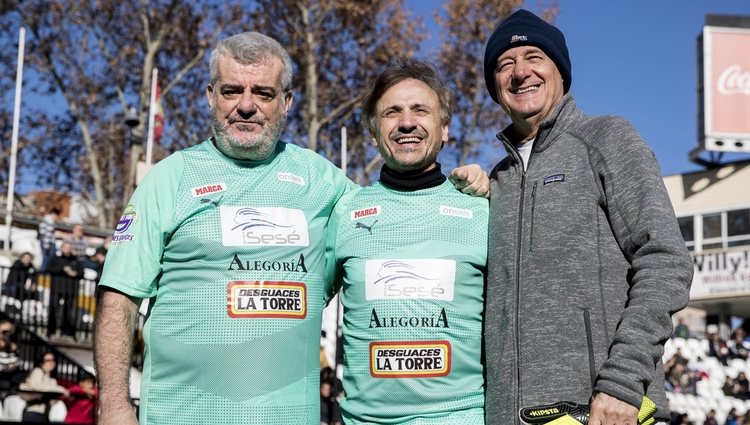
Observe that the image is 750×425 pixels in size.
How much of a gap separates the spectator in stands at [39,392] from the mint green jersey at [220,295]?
842cm

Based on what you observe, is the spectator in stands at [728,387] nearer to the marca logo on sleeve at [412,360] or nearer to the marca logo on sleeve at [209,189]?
the marca logo on sleeve at [412,360]

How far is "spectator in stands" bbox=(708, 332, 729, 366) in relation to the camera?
2208 centimetres

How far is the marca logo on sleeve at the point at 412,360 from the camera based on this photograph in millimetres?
3584

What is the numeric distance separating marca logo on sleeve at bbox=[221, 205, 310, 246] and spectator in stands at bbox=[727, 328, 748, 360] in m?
21.1

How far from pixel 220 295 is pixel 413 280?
77 cm

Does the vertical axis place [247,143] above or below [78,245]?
above

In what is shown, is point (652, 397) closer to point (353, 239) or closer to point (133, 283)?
point (353, 239)

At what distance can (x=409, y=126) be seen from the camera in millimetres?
3973

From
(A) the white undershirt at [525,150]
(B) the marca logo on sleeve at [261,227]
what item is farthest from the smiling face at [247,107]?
(A) the white undershirt at [525,150]

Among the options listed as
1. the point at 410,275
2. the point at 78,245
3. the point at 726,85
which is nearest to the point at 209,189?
the point at 410,275

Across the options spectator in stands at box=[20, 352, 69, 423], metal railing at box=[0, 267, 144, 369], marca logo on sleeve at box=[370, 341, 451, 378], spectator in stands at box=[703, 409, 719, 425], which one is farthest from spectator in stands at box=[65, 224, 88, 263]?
marca logo on sleeve at box=[370, 341, 451, 378]

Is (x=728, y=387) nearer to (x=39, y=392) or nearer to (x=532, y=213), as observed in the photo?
(x=39, y=392)

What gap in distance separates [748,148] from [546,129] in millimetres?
31148

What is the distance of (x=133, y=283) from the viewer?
346 centimetres
